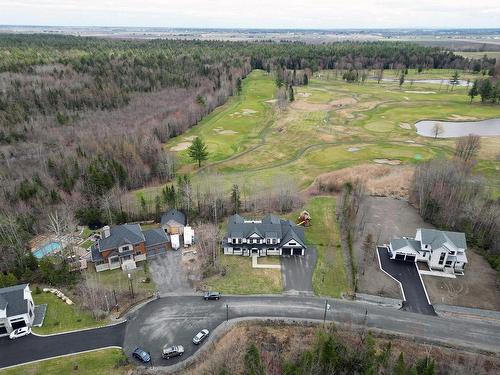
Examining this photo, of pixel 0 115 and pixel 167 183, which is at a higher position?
pixel 0 115

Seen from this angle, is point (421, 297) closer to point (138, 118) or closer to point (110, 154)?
point (110, 154)

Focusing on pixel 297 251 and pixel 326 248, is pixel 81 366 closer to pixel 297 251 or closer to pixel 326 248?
pixel 297 251

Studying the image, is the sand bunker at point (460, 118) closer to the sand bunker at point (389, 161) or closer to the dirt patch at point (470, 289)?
the sand bunker at point (389, 161)

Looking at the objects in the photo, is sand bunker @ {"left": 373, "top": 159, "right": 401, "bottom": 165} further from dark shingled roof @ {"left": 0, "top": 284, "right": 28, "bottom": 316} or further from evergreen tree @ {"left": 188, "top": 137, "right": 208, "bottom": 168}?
dark shingled roof @ {"left": 0, "top": 284, "right": 28, "bottom": 316}

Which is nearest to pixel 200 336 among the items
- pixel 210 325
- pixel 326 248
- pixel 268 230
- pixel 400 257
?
pixel 210 325

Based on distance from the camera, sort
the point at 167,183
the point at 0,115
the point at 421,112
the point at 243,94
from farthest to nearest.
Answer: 1. the point at 243,94
2. the point at 421,112
3. the point at 0,115
4. the point at 167,183

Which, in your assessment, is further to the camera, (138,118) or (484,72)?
(484,72)

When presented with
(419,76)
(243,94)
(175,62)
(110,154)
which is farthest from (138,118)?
(419,76)
